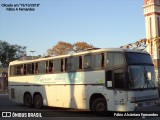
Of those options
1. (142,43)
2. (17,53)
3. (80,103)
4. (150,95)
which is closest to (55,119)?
(80,103)

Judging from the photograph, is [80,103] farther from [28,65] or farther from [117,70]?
[28,65]

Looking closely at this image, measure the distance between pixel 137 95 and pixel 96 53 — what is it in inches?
123

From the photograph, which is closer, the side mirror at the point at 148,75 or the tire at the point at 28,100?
the side mirror at the point at 148,75

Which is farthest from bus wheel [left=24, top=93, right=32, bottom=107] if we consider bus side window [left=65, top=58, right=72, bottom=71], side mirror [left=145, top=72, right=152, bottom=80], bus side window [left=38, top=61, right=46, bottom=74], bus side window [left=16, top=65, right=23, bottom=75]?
side mirror [left=145, top=72, right=152, bottom=80]

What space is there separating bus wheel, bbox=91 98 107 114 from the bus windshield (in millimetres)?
1762

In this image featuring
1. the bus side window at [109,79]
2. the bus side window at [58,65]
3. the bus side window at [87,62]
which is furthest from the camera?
the bus side window at [58,65]

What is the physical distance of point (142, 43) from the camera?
35.8 meters

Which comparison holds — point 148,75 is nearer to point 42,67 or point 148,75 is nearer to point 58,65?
point 58,65

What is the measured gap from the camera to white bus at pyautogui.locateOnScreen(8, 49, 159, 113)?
1604 centimetres

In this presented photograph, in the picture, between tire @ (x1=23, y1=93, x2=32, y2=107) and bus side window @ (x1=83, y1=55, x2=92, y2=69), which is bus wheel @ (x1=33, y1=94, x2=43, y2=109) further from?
bus side window @ (x1=83, y1=55, x2=92, y2=69)

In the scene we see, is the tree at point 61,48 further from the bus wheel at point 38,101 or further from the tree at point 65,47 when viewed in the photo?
the bus wheel at point 38,101

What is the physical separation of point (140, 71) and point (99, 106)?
264cm

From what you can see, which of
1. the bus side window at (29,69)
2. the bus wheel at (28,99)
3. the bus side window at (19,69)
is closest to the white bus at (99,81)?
the bus side window at (29,69)

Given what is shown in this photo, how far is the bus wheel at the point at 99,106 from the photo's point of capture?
1681 centimetres
